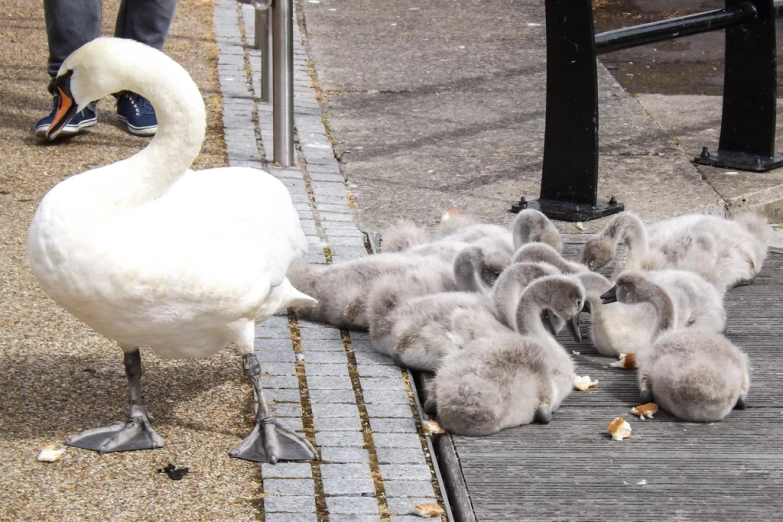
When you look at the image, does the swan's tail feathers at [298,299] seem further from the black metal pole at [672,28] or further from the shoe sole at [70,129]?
the shoe sole at [70,129]

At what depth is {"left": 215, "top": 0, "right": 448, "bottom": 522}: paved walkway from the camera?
338cm

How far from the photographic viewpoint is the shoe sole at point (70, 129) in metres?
6.53

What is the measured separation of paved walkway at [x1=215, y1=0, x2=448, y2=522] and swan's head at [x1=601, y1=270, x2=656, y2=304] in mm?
971

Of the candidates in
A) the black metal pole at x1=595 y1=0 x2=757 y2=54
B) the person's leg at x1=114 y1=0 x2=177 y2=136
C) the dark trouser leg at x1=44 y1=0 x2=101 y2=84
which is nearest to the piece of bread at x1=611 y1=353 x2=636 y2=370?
the black metal pole at x1=595 y1=0 x2=757 y2=54

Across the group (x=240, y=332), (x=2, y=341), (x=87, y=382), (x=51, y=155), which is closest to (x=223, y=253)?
(x=240, y=332)

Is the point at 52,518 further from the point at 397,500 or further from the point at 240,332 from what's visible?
the point at 397,500

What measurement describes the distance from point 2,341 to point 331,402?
1422 millimetres

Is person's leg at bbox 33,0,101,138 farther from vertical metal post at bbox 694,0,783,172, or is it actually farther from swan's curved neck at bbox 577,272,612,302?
vertical metal post at bbox 694,0,783,172

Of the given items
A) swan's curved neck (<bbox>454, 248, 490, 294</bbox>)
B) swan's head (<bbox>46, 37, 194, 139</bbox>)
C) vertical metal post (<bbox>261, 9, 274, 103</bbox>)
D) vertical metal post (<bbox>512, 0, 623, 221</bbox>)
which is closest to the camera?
swan's head (<bbox>46, 37, 194, 139</bbox>)

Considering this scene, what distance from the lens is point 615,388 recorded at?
13.9ft

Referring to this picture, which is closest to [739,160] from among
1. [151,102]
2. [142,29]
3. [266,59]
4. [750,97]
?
[750,97]

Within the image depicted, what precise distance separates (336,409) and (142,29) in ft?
12.1

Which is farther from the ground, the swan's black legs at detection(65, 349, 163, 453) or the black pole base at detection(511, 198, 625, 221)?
the swan's black legs at detection(65, 349, 163, 453)

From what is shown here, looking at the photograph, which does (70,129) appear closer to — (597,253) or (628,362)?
(597,253)
